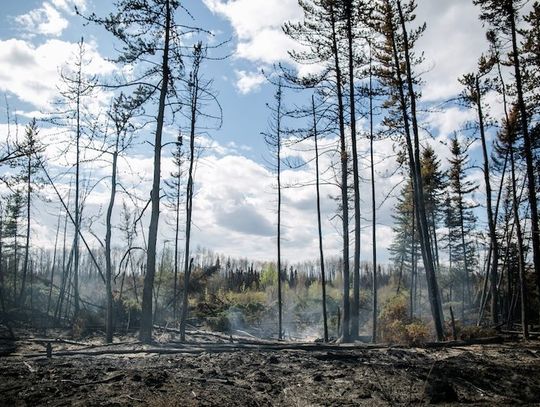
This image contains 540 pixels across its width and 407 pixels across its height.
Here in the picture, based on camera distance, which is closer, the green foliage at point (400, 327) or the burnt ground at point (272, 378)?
the burnt ground at point (272, 378)

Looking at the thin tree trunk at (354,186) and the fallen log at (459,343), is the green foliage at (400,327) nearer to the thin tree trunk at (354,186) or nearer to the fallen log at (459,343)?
the fallen log at (459,343)

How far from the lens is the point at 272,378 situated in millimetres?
7707

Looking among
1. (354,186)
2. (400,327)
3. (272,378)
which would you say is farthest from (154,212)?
(400,327)

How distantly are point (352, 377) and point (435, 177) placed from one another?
26216 millimetres

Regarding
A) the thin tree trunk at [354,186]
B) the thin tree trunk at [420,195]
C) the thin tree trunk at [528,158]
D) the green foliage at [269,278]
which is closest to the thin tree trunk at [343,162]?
the thin tree trunk at [354,186]

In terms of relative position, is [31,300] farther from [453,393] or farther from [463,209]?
[463,209]

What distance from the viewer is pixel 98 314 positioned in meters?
23.9

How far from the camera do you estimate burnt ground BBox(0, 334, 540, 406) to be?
237 inches

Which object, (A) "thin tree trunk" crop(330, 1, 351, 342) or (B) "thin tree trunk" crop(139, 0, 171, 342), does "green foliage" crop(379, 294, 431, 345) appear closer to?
(A) "thin tree trunk" crop(330, 1, 351, 342)

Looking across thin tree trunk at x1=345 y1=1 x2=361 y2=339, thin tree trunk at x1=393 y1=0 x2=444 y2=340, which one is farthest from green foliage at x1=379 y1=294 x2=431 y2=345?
thin tree trunk at x1=345 y1=1 x2=361 y2=339

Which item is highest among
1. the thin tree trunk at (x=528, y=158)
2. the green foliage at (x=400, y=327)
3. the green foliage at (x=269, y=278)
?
the thin tree trunk at (x=528, y=158)

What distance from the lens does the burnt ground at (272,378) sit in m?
6.02

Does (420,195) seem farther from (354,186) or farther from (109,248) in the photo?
(109,248)

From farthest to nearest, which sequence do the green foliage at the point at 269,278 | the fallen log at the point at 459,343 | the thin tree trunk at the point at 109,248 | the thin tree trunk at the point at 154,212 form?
1. the green foliage at the point at 269,278
2. the thin tree trunk at the point at 109,248
3. the thin tree trunk at the point at 154,212
4. the fallen log at the point at 459,343
